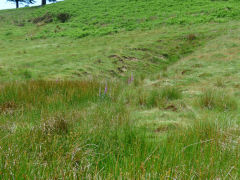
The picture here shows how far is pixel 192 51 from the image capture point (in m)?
10.4

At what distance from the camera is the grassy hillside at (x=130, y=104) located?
63.6 inches

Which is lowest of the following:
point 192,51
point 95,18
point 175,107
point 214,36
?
point 175,107

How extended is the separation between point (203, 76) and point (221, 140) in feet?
15.9

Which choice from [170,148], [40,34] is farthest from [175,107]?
[40,34]

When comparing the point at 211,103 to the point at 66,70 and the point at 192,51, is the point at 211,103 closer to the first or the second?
the point at 66,70

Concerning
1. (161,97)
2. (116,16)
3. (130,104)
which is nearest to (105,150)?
(130,104)

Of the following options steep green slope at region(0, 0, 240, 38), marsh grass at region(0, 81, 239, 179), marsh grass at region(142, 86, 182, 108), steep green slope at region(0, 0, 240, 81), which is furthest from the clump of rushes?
steep green slope at region(0, 0, 240, 38)

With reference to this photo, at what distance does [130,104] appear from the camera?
14.0 feet

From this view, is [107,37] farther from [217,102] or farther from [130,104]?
[217,102]

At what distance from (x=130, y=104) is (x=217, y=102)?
1613mm

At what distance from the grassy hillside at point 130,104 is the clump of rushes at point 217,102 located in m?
0.02

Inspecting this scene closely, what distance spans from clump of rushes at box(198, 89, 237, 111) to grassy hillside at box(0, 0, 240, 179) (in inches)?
0.7

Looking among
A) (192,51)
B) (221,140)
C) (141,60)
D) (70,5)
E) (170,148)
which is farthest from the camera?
(70,5)

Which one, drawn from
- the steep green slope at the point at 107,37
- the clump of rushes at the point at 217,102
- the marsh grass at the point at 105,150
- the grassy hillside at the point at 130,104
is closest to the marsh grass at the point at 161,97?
the grassy hillside at the point at 130,104
